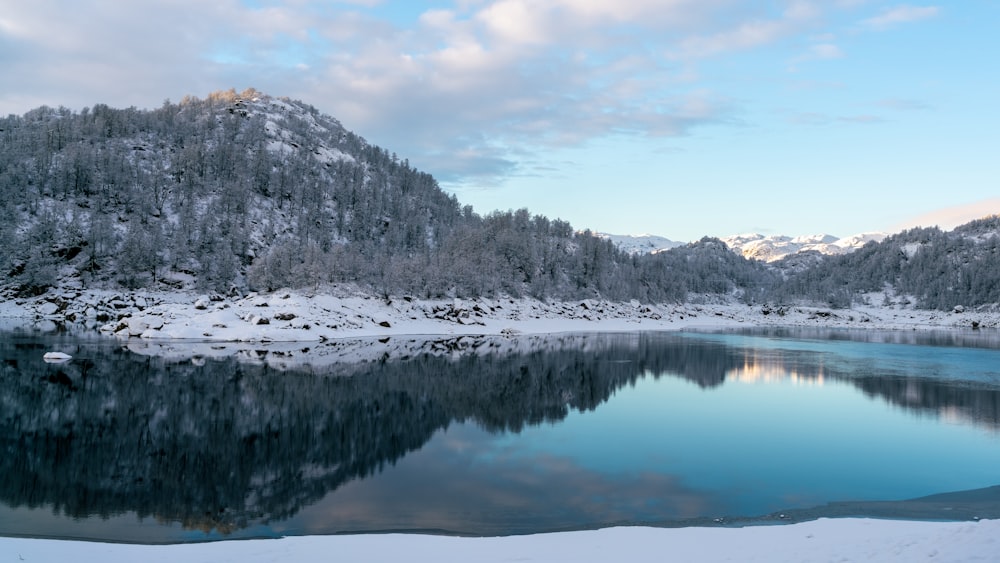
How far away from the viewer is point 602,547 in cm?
1040

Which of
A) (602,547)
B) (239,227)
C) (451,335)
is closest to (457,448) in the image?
(602,547)

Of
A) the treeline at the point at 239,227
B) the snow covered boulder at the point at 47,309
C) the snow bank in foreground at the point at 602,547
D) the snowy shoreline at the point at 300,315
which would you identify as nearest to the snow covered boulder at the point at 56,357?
the snowy shoreline at the point at 300,315

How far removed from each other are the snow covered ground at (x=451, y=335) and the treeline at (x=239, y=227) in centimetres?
781

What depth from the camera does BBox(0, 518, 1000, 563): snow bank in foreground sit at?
9.66m

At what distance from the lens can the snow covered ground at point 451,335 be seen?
988cm

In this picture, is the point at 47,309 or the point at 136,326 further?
the point at 47,309

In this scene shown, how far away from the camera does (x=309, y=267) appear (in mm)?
87750

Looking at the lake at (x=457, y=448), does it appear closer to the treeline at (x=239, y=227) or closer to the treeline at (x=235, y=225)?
the treeline at (x=239, y=227)

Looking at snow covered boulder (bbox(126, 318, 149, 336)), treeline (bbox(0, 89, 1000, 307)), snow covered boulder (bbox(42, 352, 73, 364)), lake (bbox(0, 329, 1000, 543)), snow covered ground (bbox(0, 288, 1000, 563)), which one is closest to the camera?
snow covered ground (bbox(0, 288, 1000, 563))

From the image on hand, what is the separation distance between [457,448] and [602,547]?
979 centimetres

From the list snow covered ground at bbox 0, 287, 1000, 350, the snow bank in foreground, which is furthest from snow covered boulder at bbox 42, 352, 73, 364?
the snow bank in foreground

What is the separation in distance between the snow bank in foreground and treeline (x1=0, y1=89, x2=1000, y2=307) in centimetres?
7890

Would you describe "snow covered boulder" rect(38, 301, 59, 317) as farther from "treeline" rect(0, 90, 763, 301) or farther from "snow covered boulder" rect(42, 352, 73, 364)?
"snow covered boulder" rect(42, 352, 73, 364)

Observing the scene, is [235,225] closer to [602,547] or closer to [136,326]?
[136,326]
